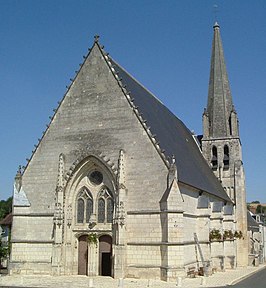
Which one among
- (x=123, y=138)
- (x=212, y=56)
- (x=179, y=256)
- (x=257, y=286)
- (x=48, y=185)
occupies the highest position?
(x=212, y=56)

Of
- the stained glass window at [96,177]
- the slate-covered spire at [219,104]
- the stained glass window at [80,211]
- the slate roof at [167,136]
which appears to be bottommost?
the stained glass window at [80,211]

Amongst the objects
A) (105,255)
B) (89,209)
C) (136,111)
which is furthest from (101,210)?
(136,111)

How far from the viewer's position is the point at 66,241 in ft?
75.6

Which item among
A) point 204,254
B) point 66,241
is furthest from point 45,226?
point 204,254

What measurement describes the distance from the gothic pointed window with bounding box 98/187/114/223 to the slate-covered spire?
1772 cm

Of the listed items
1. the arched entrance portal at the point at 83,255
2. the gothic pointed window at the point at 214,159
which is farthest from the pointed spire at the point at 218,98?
the arched entrance portal at the point at 83,255

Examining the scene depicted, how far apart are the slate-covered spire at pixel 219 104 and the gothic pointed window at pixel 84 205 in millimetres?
17904

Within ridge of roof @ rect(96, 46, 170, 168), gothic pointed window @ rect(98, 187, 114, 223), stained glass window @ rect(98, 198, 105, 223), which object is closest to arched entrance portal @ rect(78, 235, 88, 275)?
stained glass window @ rect(98, 198, 105, 223)

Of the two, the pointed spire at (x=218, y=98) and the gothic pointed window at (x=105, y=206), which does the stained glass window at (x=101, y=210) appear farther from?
the pointed spire at (x=218, y=98)

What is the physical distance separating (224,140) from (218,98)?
4367 millimetres

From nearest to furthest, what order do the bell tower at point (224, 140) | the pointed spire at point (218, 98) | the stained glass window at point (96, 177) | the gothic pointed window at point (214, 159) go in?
the stained glass window at point (96, 177)
the bell tower at point (224, 140)
the gothic pointed window at point (214, 159)
the pointed spire at point (218, 98)

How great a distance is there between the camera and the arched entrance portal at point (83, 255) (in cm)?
2302

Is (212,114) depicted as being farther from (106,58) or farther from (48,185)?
(48,185)

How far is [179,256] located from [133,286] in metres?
3.14
